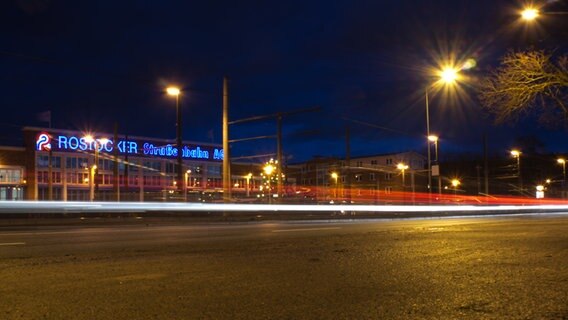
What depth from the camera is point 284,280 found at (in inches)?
348

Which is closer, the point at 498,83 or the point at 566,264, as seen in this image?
the point at 566,264

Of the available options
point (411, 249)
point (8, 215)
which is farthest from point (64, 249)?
point (8, 215)

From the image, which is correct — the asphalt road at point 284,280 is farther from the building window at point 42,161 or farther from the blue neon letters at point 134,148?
the building window at point 42,161

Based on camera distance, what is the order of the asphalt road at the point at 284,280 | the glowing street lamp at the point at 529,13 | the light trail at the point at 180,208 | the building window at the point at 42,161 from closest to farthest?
1. the asphalt road at the point at 284,280
2. the glowing street lamp at the point at 529,13
3. the light trail at the point at 180,208
4. the building window at the point at 42,161

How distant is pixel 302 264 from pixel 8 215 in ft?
81.1

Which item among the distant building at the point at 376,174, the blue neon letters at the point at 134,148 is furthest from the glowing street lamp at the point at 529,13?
the distant building at the point at 376,174

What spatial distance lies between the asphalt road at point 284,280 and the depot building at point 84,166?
188 ft

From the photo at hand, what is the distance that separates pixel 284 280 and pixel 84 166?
81022mm

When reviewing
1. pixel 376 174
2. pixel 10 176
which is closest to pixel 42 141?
pixel 10 176

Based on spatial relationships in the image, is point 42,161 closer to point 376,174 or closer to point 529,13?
point 376,174

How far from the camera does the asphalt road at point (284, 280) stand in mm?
6758

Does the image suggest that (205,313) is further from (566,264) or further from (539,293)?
(566,264)

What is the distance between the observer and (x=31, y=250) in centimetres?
1272

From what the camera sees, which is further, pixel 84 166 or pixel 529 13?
pixel 84 166
